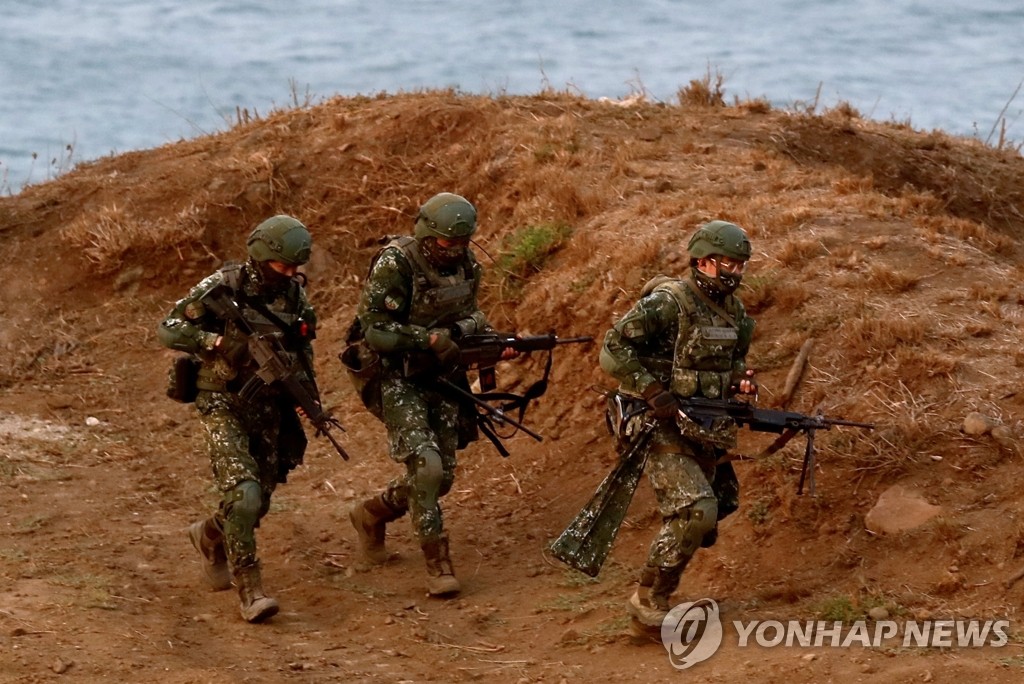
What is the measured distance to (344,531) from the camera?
11656 millimetres

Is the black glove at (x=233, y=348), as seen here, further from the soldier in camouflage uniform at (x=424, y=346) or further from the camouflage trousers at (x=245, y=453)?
the soldier in camouflage uniform at (x=424, y=346)

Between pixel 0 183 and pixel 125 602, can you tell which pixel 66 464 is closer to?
pixel 125 602

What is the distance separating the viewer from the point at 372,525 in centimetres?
1091

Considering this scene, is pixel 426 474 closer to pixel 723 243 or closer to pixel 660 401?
pixel 660 401

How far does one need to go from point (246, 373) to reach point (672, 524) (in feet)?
8.55

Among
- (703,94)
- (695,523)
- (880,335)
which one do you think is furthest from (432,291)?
(703,94)

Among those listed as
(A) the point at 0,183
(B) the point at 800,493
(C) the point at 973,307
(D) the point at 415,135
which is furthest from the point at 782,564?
(A) the point at 0,183

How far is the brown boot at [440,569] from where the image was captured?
10344 millimetres

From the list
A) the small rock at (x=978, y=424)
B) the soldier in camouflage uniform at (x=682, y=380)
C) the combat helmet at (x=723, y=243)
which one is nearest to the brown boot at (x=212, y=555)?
the soldier in camouflage uniform at (x=682, y=380)

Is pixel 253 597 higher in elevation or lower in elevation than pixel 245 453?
lower

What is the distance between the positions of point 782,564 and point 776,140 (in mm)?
5908

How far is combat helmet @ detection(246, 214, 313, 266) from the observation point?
993 centimetres

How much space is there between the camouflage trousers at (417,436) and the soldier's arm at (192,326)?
1.12m

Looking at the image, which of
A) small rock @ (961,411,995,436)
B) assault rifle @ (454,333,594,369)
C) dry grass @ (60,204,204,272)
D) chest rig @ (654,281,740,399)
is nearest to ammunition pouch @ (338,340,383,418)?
assault rifle @ (454,333,594,369)
